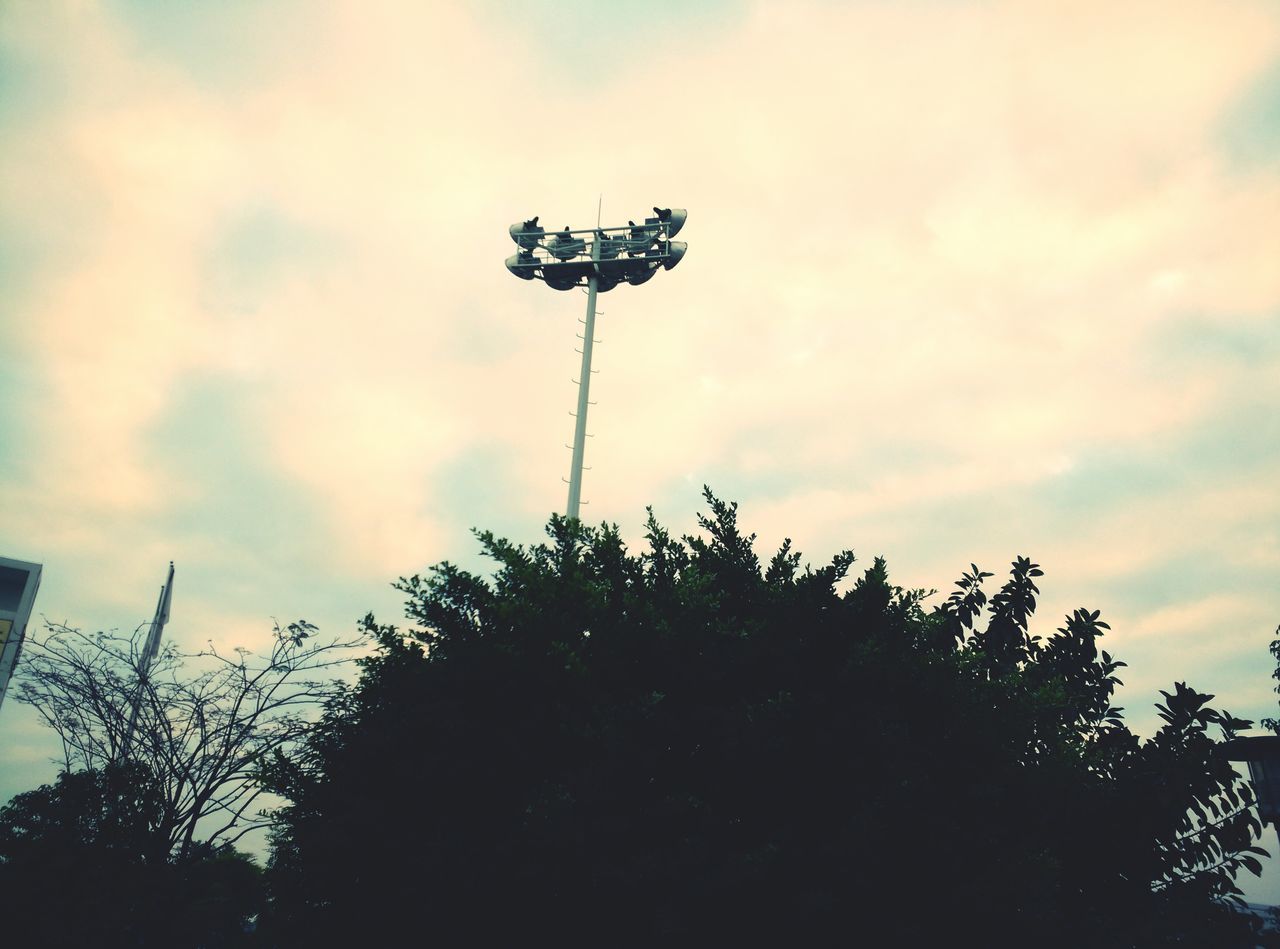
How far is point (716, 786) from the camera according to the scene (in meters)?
10.6

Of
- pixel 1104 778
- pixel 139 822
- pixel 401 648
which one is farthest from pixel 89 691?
pixel 1104 778

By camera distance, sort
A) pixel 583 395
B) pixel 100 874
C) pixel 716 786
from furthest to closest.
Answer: pixel 583 395
pixel 100 874
pixel 716 786

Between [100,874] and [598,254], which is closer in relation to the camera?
[100,874]

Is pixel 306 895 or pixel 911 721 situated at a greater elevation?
pixel 911 721

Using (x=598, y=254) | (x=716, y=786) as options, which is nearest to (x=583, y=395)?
(x=598, y=254)

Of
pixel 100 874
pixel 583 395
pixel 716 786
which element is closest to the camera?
pixel 716 786

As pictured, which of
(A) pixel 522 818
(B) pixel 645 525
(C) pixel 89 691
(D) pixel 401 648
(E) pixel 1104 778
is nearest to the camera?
(A) pixel 522 818

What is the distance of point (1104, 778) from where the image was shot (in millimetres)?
13469

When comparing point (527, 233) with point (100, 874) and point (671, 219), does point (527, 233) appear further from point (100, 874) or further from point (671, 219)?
point (100, 874)

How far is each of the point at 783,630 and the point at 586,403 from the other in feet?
45.7

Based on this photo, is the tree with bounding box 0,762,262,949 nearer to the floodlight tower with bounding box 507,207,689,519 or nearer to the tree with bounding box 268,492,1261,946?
the tree with bounding box 268,492,1261,946

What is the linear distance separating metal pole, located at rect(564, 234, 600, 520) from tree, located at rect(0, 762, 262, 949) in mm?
10222

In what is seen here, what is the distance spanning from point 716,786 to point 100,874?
391 inches

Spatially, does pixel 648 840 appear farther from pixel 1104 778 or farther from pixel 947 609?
pixel 947 609
